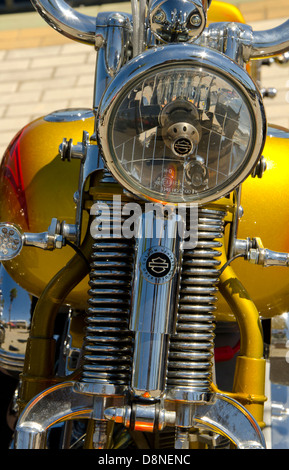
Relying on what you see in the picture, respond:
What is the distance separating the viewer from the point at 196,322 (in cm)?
134

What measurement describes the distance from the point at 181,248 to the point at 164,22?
44cm

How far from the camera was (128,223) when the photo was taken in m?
1.34

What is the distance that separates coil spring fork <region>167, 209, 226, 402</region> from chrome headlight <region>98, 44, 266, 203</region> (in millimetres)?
113

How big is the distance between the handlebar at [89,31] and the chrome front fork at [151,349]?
414 millimetres

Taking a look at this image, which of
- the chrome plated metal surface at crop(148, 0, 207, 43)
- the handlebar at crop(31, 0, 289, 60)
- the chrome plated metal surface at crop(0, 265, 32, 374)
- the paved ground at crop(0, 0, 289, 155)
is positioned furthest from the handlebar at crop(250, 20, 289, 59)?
the paved ground at crop(0, 0, 289, 155)

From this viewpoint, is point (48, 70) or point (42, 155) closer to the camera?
point (42, 155)

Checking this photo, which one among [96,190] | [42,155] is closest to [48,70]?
[42,155]

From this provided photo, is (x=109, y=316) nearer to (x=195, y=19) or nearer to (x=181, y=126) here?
(x=181, y=126)

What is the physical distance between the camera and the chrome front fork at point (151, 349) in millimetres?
1276

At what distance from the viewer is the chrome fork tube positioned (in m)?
1.27

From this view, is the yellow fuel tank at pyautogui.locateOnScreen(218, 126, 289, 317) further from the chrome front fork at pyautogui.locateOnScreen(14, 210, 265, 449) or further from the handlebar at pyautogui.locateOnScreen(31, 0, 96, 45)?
the handlebar at pyautogui.locateOnScreen(31, 0, 96, 45)

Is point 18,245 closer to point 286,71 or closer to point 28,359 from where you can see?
point 28,359

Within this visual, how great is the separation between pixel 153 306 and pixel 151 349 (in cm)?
8
